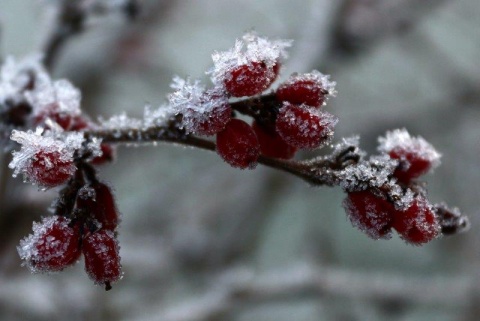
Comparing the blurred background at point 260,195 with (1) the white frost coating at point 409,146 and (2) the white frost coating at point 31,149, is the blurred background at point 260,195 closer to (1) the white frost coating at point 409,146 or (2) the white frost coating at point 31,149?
(1) the white frost coating at point 409,146

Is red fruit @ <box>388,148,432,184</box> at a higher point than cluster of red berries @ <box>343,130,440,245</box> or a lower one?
higher

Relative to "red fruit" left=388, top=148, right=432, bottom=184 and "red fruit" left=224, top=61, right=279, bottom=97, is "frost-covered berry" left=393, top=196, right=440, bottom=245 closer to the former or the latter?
"red fruit" left=388, top=148, right=432, bottom=184

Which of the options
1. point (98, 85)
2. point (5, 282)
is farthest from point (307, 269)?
point (98, 85)

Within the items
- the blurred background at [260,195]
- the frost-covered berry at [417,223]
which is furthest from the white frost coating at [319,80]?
the blurred background at [260,195]

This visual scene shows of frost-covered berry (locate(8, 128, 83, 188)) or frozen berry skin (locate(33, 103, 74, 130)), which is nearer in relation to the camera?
frost-covered berry (locate(8, 128, 83, 188))

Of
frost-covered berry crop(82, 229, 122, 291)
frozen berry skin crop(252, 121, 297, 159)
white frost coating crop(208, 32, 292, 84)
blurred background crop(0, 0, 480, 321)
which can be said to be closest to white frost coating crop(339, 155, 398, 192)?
frozen berry skin crop(252, 121, 297, 159)

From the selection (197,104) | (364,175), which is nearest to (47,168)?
(197,104)

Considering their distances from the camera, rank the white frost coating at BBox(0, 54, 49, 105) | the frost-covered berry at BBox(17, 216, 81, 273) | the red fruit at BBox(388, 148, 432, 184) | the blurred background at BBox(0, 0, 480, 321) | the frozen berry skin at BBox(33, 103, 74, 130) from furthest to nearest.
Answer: the blurred background at BBox(0, 0, 480, 321)
the white frost coating at BBox(0, 54, 49, 105)
the frozen berry skin at BBox(33, 103, 74, 130)
the red fruit at BBox(388, 148, 432, 184)
the frost-covered berry at BBox(17, 216, 81, 273)
